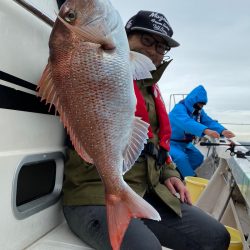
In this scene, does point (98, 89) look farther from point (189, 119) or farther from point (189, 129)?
point (189, 119)

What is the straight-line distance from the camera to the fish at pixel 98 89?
123 centimetres

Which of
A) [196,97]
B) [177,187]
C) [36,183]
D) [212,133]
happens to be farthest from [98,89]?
[196,97]

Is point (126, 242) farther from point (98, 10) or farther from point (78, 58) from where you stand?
point (98, 10)

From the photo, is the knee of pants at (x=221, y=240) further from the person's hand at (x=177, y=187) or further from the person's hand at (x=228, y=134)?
the person's hand at (x=228, y=134)

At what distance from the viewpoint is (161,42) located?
2.38 metres

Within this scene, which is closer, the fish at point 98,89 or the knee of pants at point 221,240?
the fish at point 98,89

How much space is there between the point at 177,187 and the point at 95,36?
1.53m

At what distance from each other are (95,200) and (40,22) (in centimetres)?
93

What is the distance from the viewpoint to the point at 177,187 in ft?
8.09

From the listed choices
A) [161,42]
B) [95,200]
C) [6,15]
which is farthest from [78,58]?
[161,42]

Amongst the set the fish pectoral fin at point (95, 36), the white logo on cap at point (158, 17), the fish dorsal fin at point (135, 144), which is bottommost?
the fish dorsal fin at point (135, 144)

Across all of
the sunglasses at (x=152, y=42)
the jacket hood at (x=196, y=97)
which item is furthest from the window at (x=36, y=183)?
the jacket hood at (x=196, y=97)

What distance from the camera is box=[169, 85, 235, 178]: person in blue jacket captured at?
19.2ft

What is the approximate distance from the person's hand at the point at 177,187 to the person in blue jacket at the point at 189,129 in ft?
10.3
